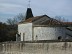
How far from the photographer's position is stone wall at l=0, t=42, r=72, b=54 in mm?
17125

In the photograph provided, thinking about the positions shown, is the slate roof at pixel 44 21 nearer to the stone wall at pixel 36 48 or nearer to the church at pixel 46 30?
the church at pixel 46 30

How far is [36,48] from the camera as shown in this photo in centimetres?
1769

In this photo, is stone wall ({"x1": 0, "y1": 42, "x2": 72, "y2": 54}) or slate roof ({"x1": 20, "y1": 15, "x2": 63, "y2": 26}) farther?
slate roof ({"x1": 20, "y1": 15, "x2": 63, "y2": 26})

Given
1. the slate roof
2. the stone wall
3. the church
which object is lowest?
the stone wall

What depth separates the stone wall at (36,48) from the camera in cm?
1712

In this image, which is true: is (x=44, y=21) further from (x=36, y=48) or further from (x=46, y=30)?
(x=36, y=48)

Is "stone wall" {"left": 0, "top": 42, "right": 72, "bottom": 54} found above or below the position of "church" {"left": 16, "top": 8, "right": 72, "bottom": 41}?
below

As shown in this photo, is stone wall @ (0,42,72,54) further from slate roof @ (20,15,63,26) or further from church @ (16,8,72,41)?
slate roof @ (20,15,63,26)

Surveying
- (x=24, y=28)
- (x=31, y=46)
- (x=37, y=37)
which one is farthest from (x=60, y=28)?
(x=31, y=46)

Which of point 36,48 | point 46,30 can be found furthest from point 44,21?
point 36,48

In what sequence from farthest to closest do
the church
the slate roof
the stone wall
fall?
1. the slate roof
2. the church
3. the stone wall

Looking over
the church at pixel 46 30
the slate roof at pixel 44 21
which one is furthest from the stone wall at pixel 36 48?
the slate roof at pixel 44 21

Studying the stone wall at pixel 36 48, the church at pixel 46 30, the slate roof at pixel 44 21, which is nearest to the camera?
the stone wall at pixel 36 48

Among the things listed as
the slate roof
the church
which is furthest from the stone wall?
the slate roof
